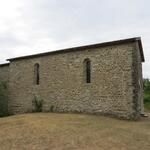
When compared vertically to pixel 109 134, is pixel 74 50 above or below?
above

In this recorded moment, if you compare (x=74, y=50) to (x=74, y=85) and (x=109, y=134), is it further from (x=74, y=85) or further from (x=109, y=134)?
(x=109, y=134)

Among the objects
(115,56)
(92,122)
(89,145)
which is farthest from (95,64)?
(89,145)

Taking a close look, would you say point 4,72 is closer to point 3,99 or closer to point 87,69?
point 3,99

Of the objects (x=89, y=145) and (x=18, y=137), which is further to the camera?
(x=18, y=137)

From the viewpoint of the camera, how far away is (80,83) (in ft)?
76.6

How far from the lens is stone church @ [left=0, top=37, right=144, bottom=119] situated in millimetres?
21094

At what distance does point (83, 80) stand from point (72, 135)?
28.8 feet

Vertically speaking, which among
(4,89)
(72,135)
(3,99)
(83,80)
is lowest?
(72,135)

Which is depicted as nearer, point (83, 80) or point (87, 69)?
point (83, 80)

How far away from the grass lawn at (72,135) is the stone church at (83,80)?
277cm

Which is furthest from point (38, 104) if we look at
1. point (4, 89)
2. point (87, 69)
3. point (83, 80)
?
point (87, 69)

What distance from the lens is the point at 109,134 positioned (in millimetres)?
15258

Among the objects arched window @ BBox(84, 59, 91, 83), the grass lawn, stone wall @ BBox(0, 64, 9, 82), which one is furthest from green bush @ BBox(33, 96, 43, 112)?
the grass lawn

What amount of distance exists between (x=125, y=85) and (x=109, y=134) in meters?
6.51
